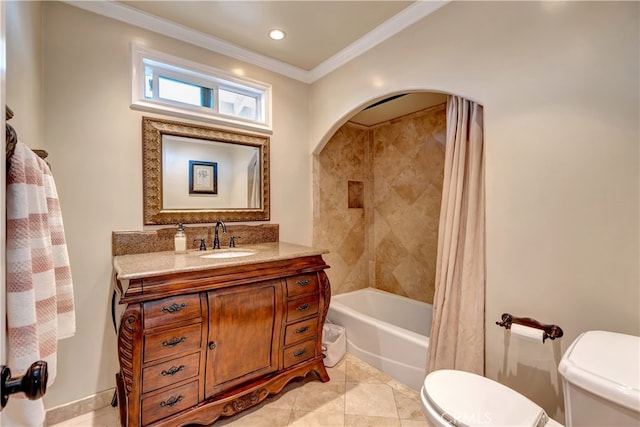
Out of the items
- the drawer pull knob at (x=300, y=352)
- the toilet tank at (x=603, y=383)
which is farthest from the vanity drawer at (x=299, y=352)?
the toilet tank at (x=603, y=383)

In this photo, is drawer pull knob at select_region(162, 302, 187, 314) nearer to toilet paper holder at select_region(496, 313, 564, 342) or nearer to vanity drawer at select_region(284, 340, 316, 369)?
vanity drawer at select_region(284, 340, 316, 369)

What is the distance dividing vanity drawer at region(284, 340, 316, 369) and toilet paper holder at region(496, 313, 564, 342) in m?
1.17

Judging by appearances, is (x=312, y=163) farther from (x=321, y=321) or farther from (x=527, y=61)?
(x=527, y=61)

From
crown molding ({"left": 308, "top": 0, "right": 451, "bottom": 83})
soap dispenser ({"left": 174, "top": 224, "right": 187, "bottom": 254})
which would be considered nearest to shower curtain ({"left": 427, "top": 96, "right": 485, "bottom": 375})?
crown molding ({"left": 308, "top": 0, "right": 451, "bottom": 83})

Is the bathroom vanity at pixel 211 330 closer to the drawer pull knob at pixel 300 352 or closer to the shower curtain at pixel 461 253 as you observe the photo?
the drawer pull knob at pixel 300 352

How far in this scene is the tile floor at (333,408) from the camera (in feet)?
5.57

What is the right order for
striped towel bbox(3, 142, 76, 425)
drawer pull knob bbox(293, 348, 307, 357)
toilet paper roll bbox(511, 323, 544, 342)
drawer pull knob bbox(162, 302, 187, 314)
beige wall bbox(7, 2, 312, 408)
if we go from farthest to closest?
1. drawer pull knob bbox(293, 348, 307, 357)
2. beige wall bbox(7, 2, 312, 408)
3. drawer pull knob bbox(162, 302, 187, 314)
4. toilet paper roll bbox(511, 323, 544, 342)
5. striped towel bbox(3, 142, 76, 425)

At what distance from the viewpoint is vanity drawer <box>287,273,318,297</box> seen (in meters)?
1.86

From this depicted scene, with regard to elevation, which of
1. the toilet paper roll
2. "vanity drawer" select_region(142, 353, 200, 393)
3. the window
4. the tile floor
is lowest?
the tile floor

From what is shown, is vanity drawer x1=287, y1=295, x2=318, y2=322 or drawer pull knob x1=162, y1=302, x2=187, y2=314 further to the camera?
vanity drawer x1=287, y1=295, x2=318, y2=322

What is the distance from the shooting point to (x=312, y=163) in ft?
9.30

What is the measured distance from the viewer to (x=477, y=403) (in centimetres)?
117

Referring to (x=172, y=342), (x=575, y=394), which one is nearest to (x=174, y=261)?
(x=172, y=342)

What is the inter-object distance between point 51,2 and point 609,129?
297cm
